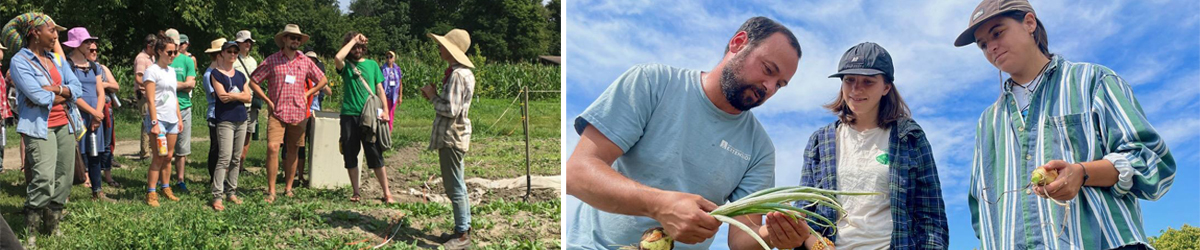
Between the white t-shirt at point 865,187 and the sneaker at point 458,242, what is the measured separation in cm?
269

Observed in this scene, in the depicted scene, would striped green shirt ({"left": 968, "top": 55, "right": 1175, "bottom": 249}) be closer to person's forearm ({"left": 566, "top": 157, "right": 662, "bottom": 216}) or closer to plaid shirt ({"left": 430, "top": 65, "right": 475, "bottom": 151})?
person's forearm ({"left": 566, "top": 157, "right": 662, "bottom": 216})

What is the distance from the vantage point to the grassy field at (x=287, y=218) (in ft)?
14.1

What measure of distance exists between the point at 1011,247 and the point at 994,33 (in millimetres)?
522

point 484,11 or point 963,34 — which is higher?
point 484,11

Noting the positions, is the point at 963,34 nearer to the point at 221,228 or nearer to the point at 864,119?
the point at 864,119

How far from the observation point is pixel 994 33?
87.0 inches

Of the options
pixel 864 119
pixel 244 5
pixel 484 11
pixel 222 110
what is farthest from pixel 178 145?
pixel 244 5

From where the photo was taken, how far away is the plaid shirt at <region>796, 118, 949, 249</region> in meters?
2.18

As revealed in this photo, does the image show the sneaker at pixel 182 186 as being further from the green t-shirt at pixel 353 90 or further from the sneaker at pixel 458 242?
the sneaker at pixel 458 242

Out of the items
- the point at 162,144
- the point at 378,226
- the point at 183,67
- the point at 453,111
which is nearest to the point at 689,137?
the point at 453,111

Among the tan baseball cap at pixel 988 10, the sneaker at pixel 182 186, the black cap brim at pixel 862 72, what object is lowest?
the sneaker at pixel 182 186

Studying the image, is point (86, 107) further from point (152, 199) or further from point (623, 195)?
point (623, 195)

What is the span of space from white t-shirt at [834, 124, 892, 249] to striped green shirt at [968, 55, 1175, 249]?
0.27m

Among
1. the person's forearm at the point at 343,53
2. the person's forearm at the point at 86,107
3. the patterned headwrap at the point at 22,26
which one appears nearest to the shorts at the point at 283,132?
A: the person's forearm at the point at 343,53
